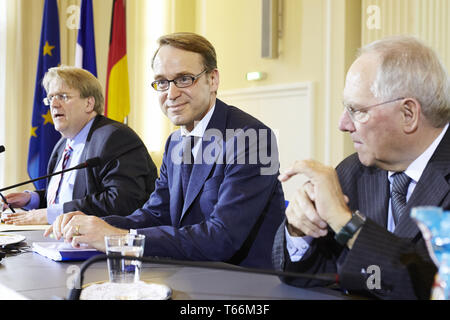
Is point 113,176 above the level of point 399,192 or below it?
below

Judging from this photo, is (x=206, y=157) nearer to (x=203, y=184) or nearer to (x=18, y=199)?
(x=203, y=184)

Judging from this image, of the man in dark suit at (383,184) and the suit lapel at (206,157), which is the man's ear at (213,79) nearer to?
the suit lapel at (206,157)

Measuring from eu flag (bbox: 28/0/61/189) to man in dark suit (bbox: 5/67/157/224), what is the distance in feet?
5.17

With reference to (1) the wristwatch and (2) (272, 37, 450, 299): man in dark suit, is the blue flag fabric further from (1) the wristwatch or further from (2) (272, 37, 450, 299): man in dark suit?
(1) the wristwatch

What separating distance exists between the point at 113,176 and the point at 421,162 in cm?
185

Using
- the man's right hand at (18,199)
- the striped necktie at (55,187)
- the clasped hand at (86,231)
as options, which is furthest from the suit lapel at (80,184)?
the clasped hand at (86,231)

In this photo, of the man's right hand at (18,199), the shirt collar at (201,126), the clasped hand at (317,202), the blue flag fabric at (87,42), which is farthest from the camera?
the blue flag fabric at (87,42)

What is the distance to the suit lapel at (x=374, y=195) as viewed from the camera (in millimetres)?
1510

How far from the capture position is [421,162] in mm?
1449

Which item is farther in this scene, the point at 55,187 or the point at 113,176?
the point at 55,187

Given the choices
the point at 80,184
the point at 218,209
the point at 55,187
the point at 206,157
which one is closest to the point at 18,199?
the point at 55,187

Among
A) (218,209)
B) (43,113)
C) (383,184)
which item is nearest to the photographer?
(383,184)

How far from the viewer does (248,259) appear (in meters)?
1.92
